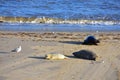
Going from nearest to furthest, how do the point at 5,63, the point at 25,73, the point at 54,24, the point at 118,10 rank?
the point at 25,73 → the point at 5,63 → the point at 54,24 → the point at 118,10

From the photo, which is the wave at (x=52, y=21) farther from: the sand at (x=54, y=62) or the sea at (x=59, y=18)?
the sand at (x=54, y=62)

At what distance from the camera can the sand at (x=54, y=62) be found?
989 cm

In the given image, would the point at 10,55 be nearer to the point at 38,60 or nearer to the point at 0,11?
the point at 38,60

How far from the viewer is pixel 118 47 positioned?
14.5m

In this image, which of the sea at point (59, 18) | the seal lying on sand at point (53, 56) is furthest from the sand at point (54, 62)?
the sea at point (59, 18)

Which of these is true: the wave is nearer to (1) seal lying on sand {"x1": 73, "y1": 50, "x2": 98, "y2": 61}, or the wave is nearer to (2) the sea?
(2) the sea

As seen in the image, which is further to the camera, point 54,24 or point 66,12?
point 66,12

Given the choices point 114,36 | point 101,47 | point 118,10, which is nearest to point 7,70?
point 101,47

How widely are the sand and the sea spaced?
16.5 feet

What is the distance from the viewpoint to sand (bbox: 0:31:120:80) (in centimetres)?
989

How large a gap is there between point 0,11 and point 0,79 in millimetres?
20633

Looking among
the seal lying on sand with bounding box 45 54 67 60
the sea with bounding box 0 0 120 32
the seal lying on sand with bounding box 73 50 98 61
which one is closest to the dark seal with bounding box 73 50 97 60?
the seal lying on sand with bounding box 73 50 98 61

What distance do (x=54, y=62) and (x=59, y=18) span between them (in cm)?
1457

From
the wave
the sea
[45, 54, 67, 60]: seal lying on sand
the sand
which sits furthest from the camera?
the wave
